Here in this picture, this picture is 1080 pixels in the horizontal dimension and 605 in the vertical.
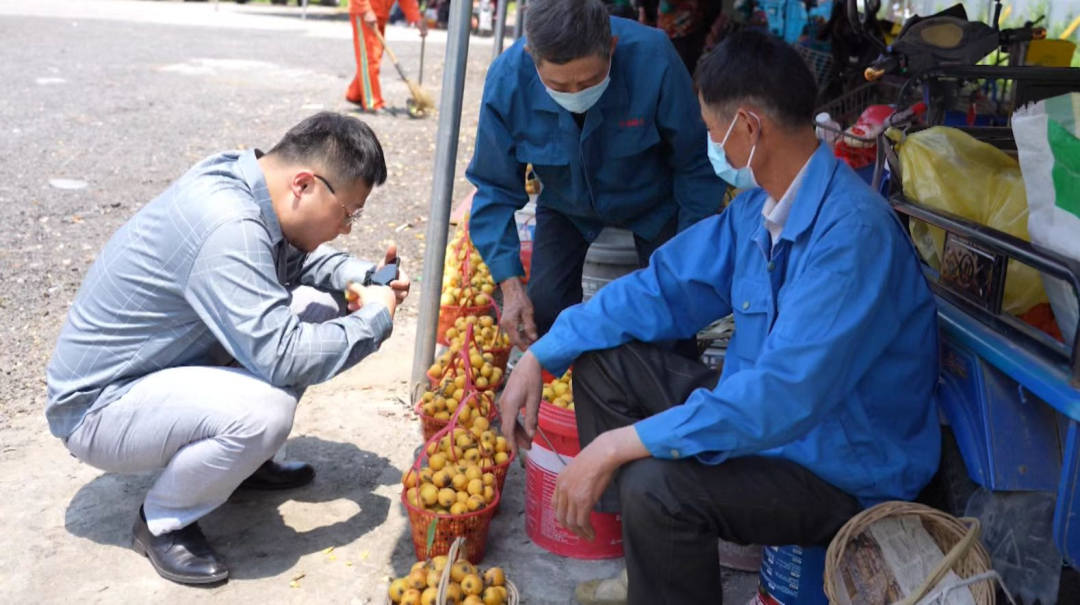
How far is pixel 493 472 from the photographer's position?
3.19 m

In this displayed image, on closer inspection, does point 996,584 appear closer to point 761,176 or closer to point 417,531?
point 761,176

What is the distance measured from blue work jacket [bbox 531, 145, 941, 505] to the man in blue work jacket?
0.85 m

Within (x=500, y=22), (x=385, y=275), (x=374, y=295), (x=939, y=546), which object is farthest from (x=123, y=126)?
(x=939, y=546)

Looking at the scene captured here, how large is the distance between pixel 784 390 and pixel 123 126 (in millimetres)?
8988

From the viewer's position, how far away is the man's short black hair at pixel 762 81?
7.71 feet

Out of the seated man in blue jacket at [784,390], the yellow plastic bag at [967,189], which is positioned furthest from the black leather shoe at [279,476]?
the yellow plastic bag at [967,189]

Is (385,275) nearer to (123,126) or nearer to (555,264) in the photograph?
(555,264)

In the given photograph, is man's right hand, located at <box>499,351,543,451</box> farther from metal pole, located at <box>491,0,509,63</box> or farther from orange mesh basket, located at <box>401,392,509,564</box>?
metal pole, located at <box>491,0,509,63</box>

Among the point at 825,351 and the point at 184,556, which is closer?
the point at 825,351

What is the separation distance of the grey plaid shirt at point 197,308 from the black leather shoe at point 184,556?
44 cm

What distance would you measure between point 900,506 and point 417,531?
4.82 ft

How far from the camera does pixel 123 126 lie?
9.55 m

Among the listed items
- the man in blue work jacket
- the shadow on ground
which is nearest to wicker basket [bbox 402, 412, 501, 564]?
the shadow on ground

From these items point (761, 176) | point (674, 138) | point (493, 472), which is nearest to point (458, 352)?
point (493, 472)
